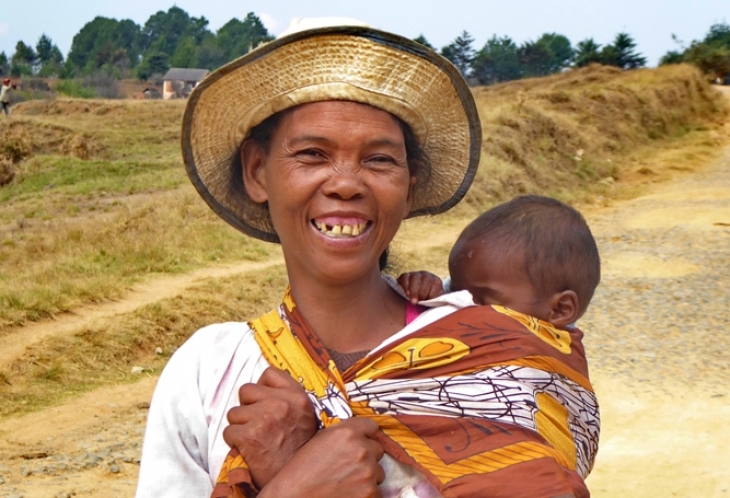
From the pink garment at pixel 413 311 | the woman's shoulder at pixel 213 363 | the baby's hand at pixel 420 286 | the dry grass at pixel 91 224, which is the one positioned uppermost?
Result: the baby's hand at pixel 420 286

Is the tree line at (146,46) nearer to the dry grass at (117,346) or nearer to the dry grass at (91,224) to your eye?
the dry grass at (91,224)

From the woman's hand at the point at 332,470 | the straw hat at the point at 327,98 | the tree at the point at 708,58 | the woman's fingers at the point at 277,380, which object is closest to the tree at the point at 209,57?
the tree at the point at 708,58

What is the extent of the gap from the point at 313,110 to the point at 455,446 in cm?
66

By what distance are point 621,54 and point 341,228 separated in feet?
88.9

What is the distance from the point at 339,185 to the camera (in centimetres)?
143

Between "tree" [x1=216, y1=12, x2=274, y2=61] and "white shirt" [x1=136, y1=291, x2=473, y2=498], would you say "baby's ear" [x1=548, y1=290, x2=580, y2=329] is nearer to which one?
"white shirt" [x1=136, y1=291, x2=473, y2=498]

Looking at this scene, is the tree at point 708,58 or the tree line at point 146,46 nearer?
the tree at point 708,58

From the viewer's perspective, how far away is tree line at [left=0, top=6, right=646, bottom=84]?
43938 mm

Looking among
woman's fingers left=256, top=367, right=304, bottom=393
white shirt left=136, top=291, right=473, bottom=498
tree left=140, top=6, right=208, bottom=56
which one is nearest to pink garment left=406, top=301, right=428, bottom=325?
white shirt left=136, top=291, right=473, bottom=498

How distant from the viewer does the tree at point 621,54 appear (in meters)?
26.1

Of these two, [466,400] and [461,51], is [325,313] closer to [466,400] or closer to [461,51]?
[466,400]

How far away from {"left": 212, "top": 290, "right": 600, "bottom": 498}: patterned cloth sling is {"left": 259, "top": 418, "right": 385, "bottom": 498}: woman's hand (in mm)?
69

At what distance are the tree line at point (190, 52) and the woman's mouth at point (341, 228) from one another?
7.84 m

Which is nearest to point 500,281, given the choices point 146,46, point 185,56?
point 185,56
